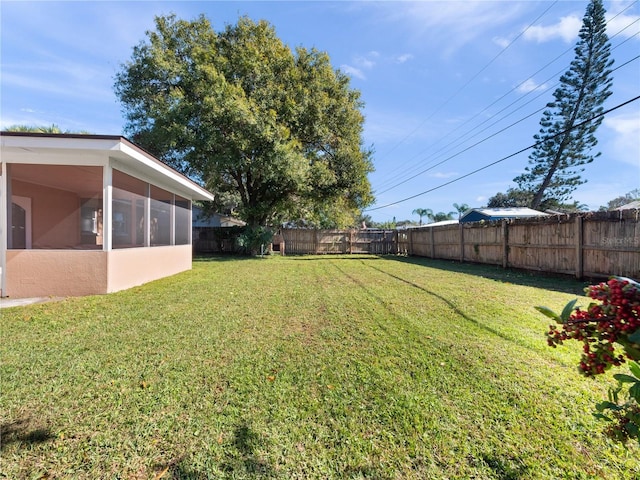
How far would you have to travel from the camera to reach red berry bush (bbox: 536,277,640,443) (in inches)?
36.1

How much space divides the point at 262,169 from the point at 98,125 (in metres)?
8.59

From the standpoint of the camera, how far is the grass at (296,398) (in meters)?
1.64

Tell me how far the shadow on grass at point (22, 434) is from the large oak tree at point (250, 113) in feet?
37.3

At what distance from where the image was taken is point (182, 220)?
10.1 m

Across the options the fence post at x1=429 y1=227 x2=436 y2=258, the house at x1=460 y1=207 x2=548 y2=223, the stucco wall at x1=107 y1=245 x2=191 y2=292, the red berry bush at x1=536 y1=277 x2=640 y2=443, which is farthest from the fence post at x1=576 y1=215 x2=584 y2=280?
the house at x1=460 y1=207 x2=548 y2=223

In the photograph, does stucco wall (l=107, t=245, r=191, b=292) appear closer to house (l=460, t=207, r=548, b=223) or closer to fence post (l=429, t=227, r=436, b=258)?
fence post (l=429, t=227, r=436, b=258)

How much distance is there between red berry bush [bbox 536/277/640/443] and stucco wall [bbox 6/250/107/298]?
7.00m

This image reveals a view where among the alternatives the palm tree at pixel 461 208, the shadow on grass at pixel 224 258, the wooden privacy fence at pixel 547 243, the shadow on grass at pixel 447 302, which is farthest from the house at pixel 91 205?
the palm tree at pixel 461 208

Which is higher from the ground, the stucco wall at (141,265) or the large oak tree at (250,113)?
the large oak tree at (250,113)

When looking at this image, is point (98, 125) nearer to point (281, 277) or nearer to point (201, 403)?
point (281, 277)

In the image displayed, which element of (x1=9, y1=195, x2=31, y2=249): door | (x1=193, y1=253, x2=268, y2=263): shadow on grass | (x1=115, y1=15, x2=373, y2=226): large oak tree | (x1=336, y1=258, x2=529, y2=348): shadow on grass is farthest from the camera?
(x1=193, y1=253, x2=268, y2=263): shadow on grass

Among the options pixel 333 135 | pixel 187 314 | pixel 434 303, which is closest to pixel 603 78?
pixel 333 135

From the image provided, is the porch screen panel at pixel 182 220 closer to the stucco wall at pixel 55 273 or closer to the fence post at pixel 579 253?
the stucco wall at pixel 55 273

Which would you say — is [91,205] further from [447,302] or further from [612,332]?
[612,332]
